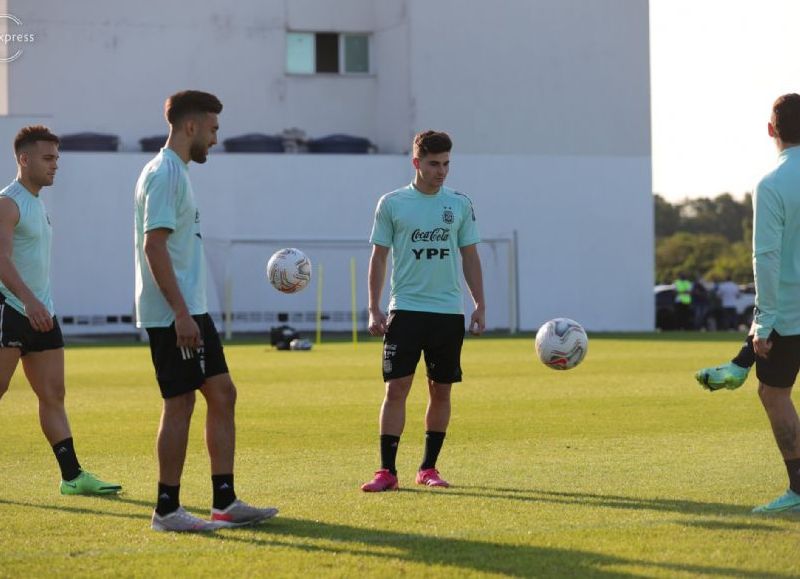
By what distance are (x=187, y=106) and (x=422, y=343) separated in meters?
2.49

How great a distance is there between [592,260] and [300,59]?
1107 cm

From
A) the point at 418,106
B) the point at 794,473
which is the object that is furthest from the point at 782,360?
the point at 418,106

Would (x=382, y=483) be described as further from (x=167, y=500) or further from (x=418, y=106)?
(x=418, y=106)

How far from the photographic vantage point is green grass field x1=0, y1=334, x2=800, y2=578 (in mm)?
6484

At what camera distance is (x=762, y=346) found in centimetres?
745

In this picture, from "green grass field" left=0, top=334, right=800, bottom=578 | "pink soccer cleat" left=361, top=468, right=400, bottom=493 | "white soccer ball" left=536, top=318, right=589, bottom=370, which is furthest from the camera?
"white soccer ball" left=536, top=318, right=589, bottom=370

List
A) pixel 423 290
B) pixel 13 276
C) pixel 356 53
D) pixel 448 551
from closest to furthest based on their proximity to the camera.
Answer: pixel 448 551 → pixel 13 276 → pixel 423 290 → pixel 356 53

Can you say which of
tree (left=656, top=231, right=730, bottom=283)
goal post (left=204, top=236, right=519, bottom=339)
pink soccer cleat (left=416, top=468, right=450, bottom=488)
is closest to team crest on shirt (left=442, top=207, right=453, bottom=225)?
pink soccer cleat (left=416, top=468, right=450, bottom=488)

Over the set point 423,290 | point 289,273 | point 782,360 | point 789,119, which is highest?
point 789,119

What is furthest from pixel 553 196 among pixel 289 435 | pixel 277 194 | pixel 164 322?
pixel 164 322

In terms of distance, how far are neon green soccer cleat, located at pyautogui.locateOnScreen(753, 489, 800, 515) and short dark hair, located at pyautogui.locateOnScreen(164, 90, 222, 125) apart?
3.62 metres

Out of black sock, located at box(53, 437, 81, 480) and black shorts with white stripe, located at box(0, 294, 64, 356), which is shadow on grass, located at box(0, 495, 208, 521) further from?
black shorts with white stripe, located at box(0, 294, 64, 356)

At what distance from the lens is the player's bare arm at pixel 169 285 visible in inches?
279

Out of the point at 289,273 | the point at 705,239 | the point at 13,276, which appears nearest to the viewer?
the point at 13,276
